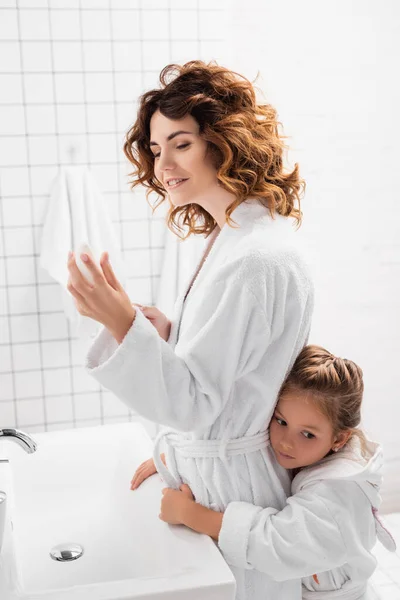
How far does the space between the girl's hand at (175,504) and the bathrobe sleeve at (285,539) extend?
3.7 inches

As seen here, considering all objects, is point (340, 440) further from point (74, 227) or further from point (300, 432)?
point (74, 227)

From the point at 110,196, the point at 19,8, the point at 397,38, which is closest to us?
the point at 19,8

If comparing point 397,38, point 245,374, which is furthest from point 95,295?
point 397,38

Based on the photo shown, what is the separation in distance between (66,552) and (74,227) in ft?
3.76

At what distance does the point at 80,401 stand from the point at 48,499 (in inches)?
32.8

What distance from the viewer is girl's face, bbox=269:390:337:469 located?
123cm

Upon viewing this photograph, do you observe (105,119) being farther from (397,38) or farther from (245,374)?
(245,374)

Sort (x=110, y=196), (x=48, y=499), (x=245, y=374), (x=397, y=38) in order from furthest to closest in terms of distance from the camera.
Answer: (x=397, y=38)
(x=110, y=196)
(x=48, y=499)
(x=245, y=374)

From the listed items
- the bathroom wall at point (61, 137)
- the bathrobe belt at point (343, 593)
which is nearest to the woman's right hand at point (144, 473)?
the bathrobe belt at point (343, 593)

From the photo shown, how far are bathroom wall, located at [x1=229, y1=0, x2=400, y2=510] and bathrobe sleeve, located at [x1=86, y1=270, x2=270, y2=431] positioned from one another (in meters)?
1.43

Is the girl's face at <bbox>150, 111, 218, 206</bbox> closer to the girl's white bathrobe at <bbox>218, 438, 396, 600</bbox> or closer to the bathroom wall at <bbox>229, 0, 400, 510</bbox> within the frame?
the girl's white bathrobe at <bbox>218, 438, 396, 600</bbox>

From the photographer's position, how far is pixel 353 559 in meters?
1.20

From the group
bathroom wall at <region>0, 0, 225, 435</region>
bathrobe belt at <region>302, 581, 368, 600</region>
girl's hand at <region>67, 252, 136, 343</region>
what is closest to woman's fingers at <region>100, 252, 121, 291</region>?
girl's hand at <region>67, 252, 136, 343</region>

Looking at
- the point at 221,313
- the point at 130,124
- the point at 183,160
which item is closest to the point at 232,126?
the point at 183,160
